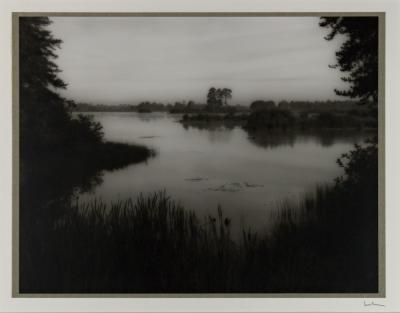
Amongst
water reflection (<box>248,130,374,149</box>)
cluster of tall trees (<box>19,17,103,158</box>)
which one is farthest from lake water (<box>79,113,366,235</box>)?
cluster of tall trees (<box>19,17,103,158</box>)

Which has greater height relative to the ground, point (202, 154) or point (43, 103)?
point (43, 103)

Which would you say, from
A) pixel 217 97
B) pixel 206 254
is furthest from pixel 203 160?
pixel 206 254

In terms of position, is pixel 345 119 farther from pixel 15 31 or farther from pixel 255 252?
pixel 15 31

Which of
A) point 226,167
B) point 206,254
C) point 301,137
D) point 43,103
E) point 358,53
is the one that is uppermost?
point 358,53

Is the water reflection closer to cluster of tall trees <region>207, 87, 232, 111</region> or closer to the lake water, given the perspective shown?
the lake water

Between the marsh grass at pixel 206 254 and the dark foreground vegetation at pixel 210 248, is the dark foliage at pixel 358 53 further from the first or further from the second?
the marsh grass at pixel 206 254

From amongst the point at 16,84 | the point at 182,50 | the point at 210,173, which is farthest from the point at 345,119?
the point at 16,84

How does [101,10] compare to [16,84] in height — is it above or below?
above

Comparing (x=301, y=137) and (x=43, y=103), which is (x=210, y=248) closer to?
(x=301, y=137)
